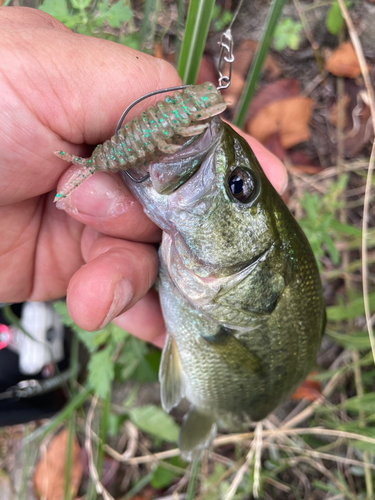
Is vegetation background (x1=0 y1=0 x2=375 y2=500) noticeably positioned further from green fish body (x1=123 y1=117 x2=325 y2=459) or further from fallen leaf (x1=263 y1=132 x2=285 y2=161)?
green fish body (x1=123 y1=117 x2=325 y2=459)

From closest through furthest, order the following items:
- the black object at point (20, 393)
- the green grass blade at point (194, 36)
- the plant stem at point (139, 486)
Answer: the green grass blade at point (194, 36) < the black object at point (20, 393) < the plant stem at point (139, 486)

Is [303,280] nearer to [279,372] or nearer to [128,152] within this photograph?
[279,372]

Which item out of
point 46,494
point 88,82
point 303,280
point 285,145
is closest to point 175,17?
point 285,145

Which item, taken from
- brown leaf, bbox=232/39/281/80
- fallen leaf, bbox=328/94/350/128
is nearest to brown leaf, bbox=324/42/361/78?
fallen leaf, bbox=328/94/350/128

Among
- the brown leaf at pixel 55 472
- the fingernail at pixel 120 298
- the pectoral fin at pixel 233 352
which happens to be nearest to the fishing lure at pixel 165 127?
the fingernail at pixel 120 298

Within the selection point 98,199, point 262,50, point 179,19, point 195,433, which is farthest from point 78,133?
point 195,433

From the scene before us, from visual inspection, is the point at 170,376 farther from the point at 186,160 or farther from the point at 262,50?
the point at 262,50

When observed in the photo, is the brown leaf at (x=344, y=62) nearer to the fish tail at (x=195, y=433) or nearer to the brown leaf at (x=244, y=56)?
the brown leaf at (x=244, y=56)
